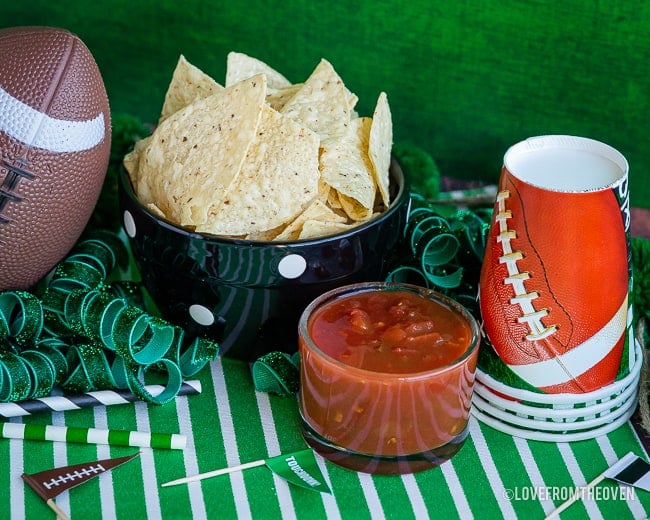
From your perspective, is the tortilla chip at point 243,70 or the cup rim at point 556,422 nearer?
the cup rim at point 556,422

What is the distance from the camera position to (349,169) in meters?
1.44

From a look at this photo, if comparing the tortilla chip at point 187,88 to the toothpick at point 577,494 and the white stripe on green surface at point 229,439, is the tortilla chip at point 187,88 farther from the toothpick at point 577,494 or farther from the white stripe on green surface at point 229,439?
the toothpick at point 577,494

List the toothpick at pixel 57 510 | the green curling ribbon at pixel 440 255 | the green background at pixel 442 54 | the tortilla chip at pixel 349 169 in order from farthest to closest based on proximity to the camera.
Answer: the green background at pixel 442 54 → the green curling ribbon at pixel 440 255 → the tortilla chip at pixel 349 169 → the toothpick at pixel 57 510

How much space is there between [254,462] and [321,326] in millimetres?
218

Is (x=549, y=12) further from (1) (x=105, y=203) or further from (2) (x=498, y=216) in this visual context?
(1) (x=105, y=203)

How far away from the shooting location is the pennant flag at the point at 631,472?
4.11ft

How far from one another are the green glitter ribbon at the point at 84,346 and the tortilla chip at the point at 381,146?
0.38m

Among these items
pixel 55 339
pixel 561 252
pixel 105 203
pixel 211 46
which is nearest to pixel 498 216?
pixel 561 252

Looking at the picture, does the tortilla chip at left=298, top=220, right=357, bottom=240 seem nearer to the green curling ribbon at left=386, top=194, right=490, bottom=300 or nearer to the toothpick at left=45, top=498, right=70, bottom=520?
the green curling ribbon at left=386, top=194, right=490, bottom=300

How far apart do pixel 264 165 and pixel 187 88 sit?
297 mm

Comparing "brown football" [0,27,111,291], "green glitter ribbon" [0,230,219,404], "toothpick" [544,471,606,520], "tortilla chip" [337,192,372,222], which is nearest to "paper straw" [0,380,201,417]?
"green glitter ribbon" [0,230,219,404]

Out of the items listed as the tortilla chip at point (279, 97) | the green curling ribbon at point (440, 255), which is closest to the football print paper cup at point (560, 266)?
the green curling ribbon at point (440, 255)

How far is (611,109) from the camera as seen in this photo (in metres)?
1.93

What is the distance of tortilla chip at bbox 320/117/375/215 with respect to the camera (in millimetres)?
1411
